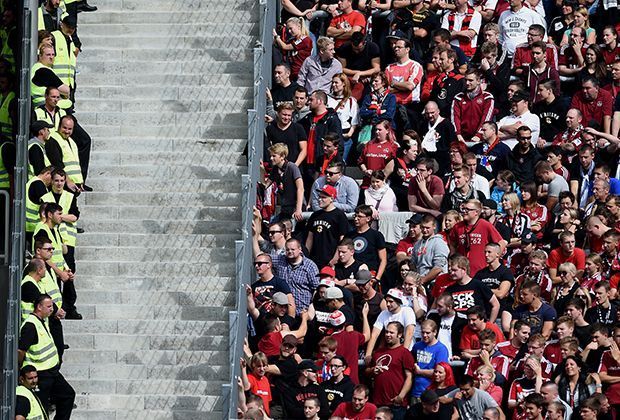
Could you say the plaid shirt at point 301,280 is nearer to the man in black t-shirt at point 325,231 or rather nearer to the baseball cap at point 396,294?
the man in black t-shirt at point 325,231

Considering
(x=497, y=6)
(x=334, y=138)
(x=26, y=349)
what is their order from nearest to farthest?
(x=26, y=349) < (x=334, y=138) < (x=497, y=6)

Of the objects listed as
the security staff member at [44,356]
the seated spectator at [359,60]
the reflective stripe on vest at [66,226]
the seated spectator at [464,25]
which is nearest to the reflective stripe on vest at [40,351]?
the security staff member at [44,356]

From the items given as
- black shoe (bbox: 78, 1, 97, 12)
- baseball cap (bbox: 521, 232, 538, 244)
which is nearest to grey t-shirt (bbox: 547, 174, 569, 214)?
baseball cap (bbox: 521, 232, 538, 244)

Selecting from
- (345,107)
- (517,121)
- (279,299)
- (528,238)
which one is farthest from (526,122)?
(279,299)

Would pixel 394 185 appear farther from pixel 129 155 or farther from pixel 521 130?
pixel 129 155

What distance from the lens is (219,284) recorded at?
21906 mm

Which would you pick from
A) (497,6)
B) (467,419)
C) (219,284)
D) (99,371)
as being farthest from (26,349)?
(497,6)

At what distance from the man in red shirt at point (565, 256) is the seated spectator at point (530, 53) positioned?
3.30 m

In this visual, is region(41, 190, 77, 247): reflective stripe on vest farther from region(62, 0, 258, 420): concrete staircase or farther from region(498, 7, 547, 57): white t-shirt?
region(498, 7, 547, 57): white t-shirt

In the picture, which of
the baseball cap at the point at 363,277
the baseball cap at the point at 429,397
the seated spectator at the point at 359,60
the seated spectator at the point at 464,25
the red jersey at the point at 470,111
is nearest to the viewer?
the baseball cap at the point at 429,397

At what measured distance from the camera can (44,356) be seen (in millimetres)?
20344

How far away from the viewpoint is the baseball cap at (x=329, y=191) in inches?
894

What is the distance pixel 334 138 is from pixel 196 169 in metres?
1.75

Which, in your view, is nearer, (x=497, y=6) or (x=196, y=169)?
(x=196, y=169)
